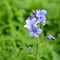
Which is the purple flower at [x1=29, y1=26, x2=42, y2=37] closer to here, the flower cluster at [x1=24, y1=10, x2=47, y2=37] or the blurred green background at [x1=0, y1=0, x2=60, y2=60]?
the flower cluster at [x1=24, y1=10, x2=47, y2=37]

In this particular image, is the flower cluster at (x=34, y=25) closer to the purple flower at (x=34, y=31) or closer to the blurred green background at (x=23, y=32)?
the purple flower at (x=34, y=31)

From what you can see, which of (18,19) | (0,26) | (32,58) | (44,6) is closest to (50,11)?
(44,6)

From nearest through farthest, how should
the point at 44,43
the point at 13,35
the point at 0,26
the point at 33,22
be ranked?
1. the point at 33,22
2. the point at 44,43
3. the point at 13,35
4. the point at 0,26

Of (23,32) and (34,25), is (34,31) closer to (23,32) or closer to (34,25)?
(34,25)

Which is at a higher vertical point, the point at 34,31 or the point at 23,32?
the point at 23,32

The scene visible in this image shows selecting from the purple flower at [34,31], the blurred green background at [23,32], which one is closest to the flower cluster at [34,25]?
the purple flower at [34,31]

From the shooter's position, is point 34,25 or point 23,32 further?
point 23,32

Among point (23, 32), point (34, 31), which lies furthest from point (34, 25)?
point (23, 32)

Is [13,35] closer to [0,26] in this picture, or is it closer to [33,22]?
[0,26]

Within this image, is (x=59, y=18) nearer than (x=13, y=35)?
No
